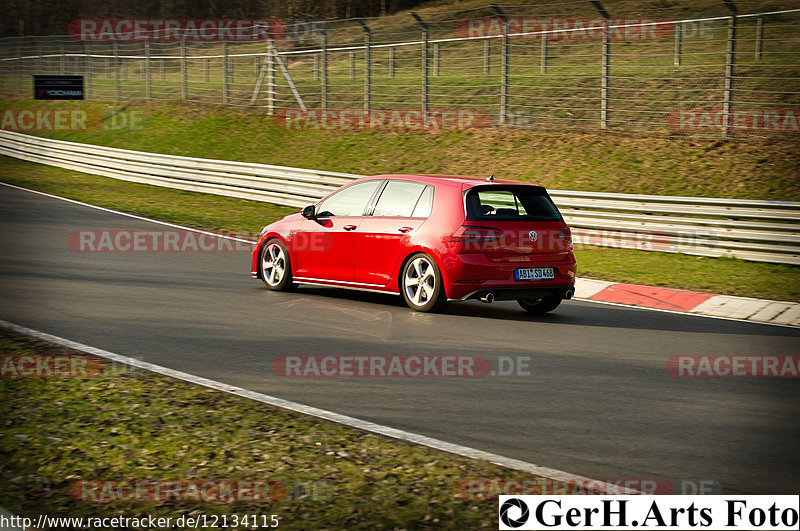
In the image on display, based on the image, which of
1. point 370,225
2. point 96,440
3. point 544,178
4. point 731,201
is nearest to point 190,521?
point 96,440

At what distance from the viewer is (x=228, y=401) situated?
666 centimetres

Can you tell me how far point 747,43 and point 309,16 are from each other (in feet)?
85.5

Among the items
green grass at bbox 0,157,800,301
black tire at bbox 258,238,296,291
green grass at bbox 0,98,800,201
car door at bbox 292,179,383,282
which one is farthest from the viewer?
green grass at bbox 0,98,800,201

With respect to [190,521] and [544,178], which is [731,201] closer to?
[544,178]

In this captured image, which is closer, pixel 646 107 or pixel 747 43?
pixel 646 107

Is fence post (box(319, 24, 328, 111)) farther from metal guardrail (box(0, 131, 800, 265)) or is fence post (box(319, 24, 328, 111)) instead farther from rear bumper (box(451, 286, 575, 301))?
rear bumper (box(451, 286, 575, 301))

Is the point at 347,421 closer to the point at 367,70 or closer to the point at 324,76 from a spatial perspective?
the point at 367,70

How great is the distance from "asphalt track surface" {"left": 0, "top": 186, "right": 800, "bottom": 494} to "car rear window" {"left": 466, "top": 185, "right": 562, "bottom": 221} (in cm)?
115

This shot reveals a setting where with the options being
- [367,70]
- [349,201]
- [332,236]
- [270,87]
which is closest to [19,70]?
[270,87]

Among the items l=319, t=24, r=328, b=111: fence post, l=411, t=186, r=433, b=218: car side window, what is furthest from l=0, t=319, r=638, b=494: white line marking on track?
l=319, t=24, r=328, b=111: fence post

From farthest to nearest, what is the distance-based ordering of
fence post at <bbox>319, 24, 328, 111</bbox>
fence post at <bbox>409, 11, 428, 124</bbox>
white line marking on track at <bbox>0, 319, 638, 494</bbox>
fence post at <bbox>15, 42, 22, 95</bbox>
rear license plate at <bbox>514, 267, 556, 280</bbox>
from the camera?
1. fence post at <bbox>15, 42, 22, 95</bbox>
2. fence post at <bbox>319, 24, 328, 111</bbox>
3. fence post at <bbox>409, 11, 428, 124</bbox>
4. rear license plate at <bbox>514, 267, 556, 280</bbox>
5. white line marking on track at <bbox>0, 319, 638, 494</bbox>

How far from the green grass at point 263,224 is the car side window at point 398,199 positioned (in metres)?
3.93

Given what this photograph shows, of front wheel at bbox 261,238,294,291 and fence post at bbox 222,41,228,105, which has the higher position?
fence post at bbox 222,41,228,105

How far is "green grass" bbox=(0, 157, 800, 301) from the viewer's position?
13.5 meters
